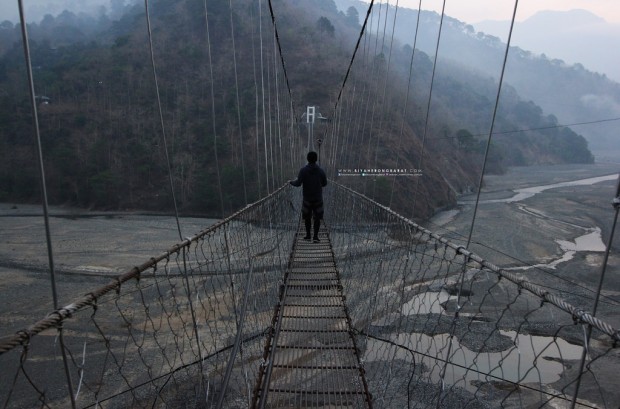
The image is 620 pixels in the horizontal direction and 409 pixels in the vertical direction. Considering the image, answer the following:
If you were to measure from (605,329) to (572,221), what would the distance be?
1979cm

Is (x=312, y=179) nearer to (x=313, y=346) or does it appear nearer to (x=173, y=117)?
(x=313, y=346)

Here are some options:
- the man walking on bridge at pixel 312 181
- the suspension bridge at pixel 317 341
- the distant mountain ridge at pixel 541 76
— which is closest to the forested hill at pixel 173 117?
the suspension bridge at pixel 317 341

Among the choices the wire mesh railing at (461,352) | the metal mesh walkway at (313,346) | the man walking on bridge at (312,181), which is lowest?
the wire mesh railing at (461,352)

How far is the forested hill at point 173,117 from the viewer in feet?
61.9

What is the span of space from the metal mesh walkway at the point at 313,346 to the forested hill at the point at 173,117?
1037 centimetres

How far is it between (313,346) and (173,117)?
22480mm

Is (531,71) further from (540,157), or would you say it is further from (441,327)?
(441,327)

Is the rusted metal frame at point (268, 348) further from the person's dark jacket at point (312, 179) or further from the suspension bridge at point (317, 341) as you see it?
the person's dark jacket at point (312, 179)

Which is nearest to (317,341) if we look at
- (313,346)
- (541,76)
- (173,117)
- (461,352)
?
(313,346)

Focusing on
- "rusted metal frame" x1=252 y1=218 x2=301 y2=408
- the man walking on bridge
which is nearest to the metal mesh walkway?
"rusted metal frame" x1=252 y1=218 x2=301 y2=408

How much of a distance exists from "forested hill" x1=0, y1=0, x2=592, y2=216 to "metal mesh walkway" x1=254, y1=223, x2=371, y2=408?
1037cm

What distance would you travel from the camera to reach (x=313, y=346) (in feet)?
6.83

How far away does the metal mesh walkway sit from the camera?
1813 millimetres

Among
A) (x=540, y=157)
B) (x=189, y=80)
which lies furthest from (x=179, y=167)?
(x=540, y=157)
